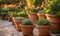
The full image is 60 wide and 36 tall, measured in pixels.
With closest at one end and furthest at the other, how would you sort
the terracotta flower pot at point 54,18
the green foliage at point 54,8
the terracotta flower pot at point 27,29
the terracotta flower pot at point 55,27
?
the terracotta flower pot at point 27,29, the terracotta flower pot at point 54,18, the terracotta flower pot at point 55,27, the green foliage at point 54,8

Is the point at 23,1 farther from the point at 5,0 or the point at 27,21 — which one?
the point at 27,21

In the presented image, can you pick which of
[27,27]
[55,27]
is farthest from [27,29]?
[55,27]

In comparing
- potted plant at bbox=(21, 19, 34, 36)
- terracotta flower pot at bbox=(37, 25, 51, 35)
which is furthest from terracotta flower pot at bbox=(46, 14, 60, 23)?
terracotta flower pot at bbox=(37, 25, 51, 35)

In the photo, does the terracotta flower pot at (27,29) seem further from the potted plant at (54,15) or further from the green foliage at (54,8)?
Answer: the green foliage at (54,8)

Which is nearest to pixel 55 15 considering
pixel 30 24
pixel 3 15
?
pixel 30 24

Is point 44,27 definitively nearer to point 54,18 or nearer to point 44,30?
point 44,30

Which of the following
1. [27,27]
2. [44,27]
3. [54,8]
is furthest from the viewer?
[54,8]

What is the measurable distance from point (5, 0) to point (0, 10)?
3.81 m

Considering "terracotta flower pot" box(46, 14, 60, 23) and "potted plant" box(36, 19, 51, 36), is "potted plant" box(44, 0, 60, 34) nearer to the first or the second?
"terracotta flower pot" box(46, 14, 60, 23)

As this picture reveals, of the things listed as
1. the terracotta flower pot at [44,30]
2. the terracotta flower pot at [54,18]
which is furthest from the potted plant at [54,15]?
the terracotta flower pot at [44,30]

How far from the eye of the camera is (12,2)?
74.5 feet

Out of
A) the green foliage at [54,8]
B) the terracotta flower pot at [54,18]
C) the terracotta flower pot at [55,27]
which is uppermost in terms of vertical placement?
the green foliage at [54,8]

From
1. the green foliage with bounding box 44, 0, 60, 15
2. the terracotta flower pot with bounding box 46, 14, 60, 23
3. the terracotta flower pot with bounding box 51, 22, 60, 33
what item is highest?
the green foliage with bounding box 44, 0, 60, 15

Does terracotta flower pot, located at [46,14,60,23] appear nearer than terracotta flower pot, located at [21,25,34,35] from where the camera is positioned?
No
